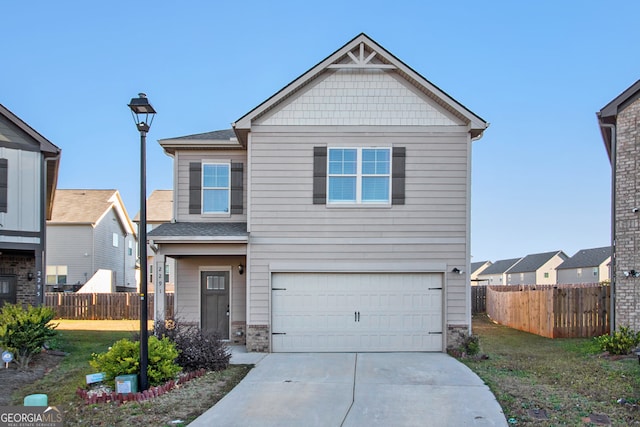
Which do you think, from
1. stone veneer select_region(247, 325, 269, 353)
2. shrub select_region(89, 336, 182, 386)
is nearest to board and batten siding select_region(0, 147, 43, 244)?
stone veneer select_region(247, 325, 269, 353)

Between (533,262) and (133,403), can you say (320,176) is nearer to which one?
(133,403)

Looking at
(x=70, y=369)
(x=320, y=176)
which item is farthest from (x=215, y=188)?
(x=70, y=369)

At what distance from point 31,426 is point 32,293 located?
899 cm

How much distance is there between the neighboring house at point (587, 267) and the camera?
4559 cm

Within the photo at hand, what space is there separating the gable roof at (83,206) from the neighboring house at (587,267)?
37728 mm

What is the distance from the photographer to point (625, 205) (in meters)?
13.5

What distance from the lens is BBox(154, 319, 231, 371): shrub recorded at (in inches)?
390

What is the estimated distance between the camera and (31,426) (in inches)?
277

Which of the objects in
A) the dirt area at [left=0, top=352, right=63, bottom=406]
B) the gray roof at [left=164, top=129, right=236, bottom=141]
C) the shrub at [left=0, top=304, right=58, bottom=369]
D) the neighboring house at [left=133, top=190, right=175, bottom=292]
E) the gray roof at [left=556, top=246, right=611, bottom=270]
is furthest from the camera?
the gray roof at [left=556, top=246, right=611, bottom=270]

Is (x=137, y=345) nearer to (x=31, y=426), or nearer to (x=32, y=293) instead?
(x=31, y=426)

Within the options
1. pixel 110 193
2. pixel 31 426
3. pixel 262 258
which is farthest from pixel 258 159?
pixel 110 193

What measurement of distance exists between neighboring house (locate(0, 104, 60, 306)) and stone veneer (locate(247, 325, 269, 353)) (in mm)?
6118

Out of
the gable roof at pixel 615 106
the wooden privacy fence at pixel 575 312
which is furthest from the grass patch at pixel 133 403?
the gable roof at pixel 615 106

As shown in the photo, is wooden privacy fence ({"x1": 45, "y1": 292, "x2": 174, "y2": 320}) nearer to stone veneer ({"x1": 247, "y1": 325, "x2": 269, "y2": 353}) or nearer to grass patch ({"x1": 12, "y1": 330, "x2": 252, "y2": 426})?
grass patch ({"x1": 12, "y1": 330, "x2": 252, "y2": 426})
